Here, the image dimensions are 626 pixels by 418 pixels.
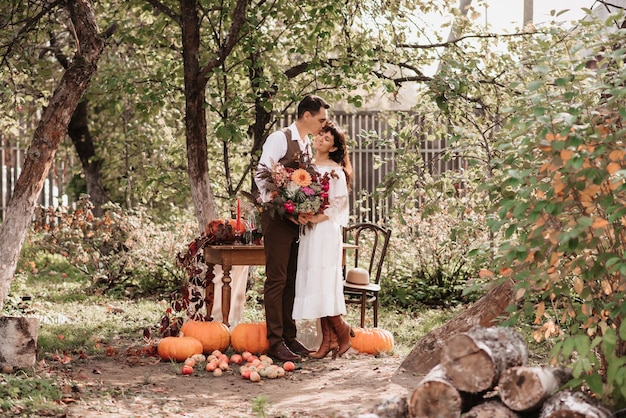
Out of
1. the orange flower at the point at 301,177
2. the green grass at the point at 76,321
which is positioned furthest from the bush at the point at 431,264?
the orange flower at the point at 301,177

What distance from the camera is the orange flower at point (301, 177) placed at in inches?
249

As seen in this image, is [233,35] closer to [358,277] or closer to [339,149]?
[339,149]

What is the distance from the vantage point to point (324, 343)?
6.71m

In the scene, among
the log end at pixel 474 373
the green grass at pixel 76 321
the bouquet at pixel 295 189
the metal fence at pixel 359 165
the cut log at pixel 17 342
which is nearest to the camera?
the log end at pixel 474 373

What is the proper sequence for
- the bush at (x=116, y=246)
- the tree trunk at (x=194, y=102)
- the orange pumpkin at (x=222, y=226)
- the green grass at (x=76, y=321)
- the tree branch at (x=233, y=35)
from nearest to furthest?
the green grass at (x=76, y=321) < the orange pumpkin at (x=222, y=226) < the tree branch at (x=233, y=35) < the tree trunk at (x=194, y=102) < the bush at (x=116, y=246)

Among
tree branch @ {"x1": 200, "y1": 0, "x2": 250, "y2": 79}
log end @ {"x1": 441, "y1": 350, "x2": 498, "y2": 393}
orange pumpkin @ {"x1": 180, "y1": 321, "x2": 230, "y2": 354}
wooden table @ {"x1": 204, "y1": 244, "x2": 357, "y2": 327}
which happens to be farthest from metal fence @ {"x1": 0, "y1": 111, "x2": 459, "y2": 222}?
log end @ {"x1": 441, "y1": 350, "x2": 498, "y2": 393}

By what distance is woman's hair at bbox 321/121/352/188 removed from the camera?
649cm

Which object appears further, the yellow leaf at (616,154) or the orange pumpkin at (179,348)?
the orange pumpkin at (179,348)

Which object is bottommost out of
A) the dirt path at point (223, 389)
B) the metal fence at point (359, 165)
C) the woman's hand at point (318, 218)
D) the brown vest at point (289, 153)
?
the dirt path at point (223, 389)

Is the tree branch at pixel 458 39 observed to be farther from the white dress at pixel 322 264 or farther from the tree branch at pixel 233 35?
the white dress at pixel 322 264

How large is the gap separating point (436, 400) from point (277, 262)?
2711 millimetres

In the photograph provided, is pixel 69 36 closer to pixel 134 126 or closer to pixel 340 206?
pixel 134 126

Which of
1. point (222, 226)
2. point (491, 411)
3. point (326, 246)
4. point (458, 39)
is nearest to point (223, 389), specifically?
point (326, 246)

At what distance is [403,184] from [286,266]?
6.15ft
